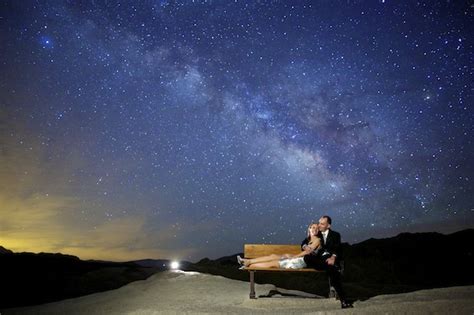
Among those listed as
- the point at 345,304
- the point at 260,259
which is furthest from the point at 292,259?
the point at 345,304

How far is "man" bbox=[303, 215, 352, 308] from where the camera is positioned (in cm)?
664

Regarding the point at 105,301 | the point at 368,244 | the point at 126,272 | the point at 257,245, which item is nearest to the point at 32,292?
the point at 126,272

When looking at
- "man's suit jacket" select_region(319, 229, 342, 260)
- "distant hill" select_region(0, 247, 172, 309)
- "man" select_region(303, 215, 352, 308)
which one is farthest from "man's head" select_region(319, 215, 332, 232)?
"distant hill" select_region(0, 247, 172, 309)

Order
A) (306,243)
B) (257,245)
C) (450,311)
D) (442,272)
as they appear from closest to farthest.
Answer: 1. (450,311)
2. (306,243)
3. (257,245)
4. (442,272)

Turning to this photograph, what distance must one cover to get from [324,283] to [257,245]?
8.39 metres

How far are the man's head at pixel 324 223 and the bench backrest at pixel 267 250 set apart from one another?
1.06 meters

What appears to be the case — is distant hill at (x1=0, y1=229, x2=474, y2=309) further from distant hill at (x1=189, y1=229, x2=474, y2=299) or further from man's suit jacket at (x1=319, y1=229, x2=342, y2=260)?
man's suit jacket at (x1=319, y1=229, x2=342, y2=260)

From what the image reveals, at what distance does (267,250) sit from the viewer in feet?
27.2

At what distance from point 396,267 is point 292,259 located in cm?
2034

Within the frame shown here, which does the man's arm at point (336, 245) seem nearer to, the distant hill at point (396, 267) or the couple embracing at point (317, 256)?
the couple embracing at point (317, 256)

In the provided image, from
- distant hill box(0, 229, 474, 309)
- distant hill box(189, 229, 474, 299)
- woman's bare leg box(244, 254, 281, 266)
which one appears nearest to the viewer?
woman's bare leg box(244, 254, 281, 266)

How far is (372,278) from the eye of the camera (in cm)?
2045

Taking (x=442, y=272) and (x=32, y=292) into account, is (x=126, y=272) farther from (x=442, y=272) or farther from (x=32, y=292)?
(x=442, y=272)

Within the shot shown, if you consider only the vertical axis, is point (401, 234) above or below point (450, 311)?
above
